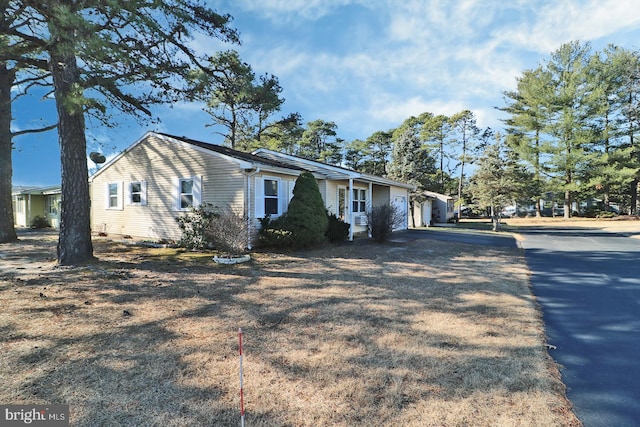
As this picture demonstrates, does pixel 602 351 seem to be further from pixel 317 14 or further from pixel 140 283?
pixel 317 14

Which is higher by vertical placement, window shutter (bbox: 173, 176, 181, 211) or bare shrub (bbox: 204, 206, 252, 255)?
window shutter (bbox: 173, 176, 181, 211)

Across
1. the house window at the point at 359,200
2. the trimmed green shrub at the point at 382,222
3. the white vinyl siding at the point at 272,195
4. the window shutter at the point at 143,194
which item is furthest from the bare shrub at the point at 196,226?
the house window at the point at 359,200

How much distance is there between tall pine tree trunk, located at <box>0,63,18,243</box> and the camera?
12125 millimetres

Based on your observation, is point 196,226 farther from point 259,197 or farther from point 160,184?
point 160,184

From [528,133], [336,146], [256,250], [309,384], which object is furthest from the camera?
[336,146]

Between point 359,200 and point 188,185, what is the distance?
28.0 ft

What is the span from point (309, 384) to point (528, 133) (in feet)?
134

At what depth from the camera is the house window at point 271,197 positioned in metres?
11.7

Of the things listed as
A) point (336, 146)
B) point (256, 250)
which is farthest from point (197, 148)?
point (336, 146)

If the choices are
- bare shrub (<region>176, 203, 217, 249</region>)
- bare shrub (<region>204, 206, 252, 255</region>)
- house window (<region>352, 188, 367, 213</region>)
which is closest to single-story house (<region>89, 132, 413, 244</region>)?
house window (<region>352, 188, 367, 213</region>)

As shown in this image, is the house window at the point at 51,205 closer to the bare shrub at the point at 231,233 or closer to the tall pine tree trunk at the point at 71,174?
the tall pine tree trunk at the point at 71,174

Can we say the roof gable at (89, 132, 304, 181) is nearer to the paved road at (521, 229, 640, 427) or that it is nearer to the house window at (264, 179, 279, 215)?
the house window at (264, 179, 279, 215)

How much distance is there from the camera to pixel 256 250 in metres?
11.1

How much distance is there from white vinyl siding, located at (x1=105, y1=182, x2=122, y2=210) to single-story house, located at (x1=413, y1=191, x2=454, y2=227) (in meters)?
20.4
